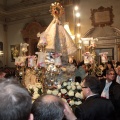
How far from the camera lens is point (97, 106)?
2.80 metres

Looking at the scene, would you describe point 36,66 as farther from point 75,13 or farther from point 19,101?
point 75,13

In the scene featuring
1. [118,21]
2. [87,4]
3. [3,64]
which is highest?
[87,4]

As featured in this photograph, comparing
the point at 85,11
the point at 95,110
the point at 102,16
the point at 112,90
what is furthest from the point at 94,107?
the point at 85,11

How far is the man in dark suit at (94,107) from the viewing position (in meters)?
2.73

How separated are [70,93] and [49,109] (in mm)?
1764

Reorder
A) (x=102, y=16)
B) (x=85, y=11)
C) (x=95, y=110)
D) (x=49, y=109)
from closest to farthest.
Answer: (x=49, y=109) < (x=95, y=110) < (x=102, y=16) < (x=85, y=11)

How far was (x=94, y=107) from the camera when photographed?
2777mm

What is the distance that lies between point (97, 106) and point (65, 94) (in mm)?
982

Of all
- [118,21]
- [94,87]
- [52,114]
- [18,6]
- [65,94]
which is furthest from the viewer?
[18,6]

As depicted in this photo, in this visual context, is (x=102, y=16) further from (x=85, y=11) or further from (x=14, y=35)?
(x=14, y=35)

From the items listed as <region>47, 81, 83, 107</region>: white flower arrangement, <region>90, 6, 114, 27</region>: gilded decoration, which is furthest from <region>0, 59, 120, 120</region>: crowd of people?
<region>90, 6, 114, 27</region>: gilded decoration

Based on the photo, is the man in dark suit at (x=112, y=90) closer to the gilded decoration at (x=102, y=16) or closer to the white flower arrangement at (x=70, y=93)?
the white flower arrangement at (x=70, y=93)

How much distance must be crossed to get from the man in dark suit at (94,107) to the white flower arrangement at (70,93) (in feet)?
1.68

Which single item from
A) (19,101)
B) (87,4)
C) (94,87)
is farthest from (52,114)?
(87,4)
